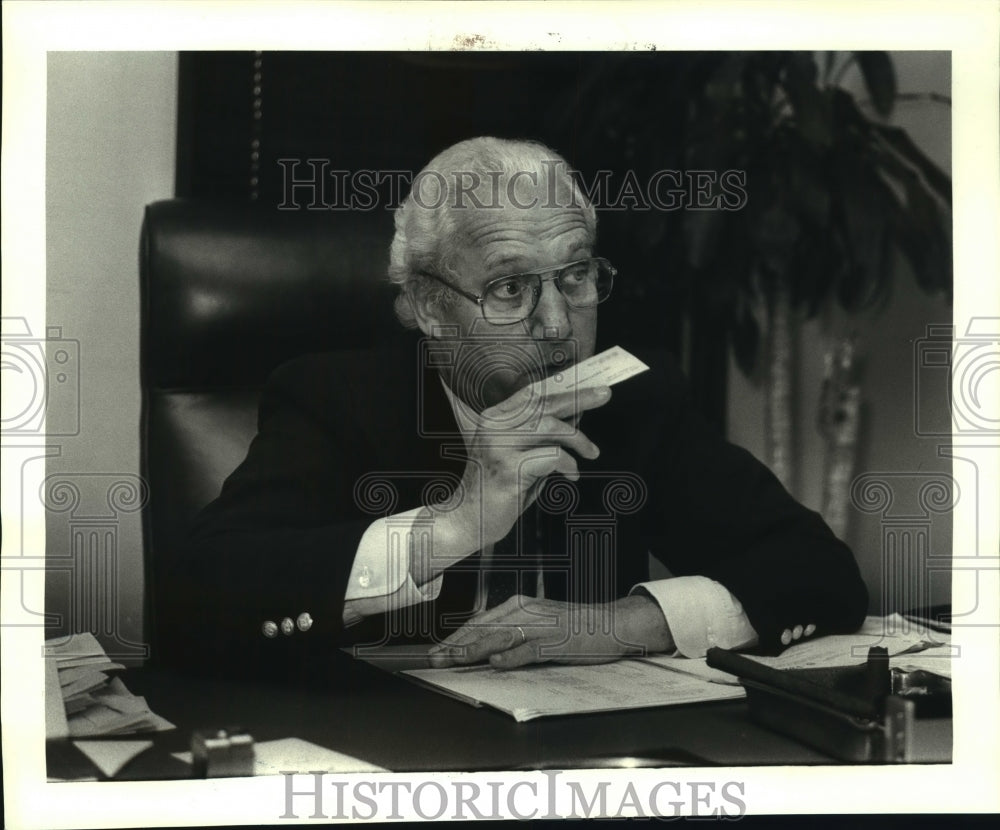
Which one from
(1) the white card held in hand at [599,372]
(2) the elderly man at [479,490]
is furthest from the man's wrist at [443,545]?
(1) the white card held in hand at [599,372]

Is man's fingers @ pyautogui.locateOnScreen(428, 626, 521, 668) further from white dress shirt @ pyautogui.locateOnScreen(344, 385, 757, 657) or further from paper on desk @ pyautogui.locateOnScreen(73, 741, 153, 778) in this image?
paper on desk @ pyautogui.locateOnScreen(73, 741, 153, 778)

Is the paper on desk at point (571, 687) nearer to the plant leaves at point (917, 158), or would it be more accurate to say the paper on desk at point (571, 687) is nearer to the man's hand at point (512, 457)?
the man's hand at point (512, 457)

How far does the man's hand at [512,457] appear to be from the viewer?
1999mm

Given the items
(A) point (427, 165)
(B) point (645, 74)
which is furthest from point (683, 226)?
(A) point (427, 165)

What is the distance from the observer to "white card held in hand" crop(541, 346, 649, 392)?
2.01 m

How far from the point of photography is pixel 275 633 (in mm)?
1958

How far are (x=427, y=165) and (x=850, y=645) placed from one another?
1.13 meters

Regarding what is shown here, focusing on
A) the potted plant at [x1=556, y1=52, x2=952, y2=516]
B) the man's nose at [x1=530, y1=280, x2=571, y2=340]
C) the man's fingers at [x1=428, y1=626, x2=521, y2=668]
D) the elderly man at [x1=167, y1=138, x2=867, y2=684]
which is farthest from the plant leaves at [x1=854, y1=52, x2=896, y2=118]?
the man's fingers at [x1=428, y1=626, x2=521, y2=668]

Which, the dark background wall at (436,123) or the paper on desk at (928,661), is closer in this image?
the dark background wall at (436,123)

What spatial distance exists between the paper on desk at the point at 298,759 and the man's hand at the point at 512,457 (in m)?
0.43

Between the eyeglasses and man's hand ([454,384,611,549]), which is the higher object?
the eyeglasses

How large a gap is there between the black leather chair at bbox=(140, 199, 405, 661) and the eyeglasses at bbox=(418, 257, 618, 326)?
0.47 feet

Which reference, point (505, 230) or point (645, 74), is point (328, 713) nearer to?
point (505, 230)

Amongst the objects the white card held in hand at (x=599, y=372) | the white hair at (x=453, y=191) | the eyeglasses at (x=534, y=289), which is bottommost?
the white card held in hand at (x=599, y=372)
